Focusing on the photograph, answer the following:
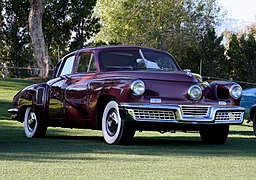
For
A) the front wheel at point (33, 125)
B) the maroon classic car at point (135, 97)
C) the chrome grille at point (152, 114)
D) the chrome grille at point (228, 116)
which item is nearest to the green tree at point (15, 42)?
the front wheel at point (33, 125)

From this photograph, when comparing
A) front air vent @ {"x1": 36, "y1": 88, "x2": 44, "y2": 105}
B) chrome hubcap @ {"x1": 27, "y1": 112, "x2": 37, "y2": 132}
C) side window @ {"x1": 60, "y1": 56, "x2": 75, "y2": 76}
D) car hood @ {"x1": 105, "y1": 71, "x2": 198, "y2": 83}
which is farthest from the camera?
chrome hubcap @ {"x1": 27, "y1": 112, "x2": 37, "y2": 132}

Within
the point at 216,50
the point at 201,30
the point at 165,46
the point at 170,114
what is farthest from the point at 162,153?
the point at 201,30

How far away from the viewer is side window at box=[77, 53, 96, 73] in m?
10.6

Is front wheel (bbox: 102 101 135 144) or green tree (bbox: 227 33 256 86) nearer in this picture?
front wheel (bbox: 102 101 135 144)

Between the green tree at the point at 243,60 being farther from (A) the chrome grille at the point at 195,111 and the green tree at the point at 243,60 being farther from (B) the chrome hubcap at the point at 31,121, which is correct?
(A) the chrome grille at the point at 195,111

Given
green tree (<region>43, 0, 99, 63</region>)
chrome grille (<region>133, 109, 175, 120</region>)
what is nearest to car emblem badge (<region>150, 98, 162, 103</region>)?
chrome grille (<region>133, 109, 175, 120</region>)

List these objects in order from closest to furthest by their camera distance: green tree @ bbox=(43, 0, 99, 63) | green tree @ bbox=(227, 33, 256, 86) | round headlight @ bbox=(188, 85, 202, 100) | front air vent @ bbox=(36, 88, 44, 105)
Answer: round headlight @ bbox=(188, 85, 202, 100), front air vent @ bbox=(36, 88, 44, 105), green tree @ bbox=(43, 0, 99, 63), green tree @ bbox=(227, 33, 256, 86)

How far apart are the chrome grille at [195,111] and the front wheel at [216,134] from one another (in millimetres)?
665

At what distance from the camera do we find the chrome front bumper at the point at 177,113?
362 inches

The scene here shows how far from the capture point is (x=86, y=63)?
35.8 ft

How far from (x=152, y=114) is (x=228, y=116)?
1.24 metres

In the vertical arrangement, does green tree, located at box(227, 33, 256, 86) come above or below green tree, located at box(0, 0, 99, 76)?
below

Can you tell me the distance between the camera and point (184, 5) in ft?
211

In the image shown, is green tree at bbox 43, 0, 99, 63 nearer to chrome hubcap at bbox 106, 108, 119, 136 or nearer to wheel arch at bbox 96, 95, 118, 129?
wheel arch at bbox 96, 95, 118, 129
